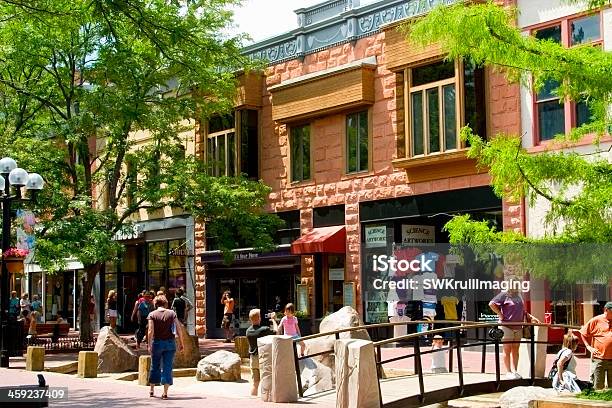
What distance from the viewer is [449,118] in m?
25.1

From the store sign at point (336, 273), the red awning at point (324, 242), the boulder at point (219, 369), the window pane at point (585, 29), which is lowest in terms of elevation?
the boulder at point (219, 369)

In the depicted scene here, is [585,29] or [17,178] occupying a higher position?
[585,29]

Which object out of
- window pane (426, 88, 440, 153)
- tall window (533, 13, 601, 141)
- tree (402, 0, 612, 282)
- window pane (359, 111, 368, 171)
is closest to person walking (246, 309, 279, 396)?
tree (402, 0, 612, 282)

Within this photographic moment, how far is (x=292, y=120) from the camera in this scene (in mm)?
30062

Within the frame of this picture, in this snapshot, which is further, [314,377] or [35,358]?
[35,358]

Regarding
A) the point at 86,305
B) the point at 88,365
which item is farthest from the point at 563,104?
the point at 86,305

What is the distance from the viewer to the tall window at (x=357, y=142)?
28078 mm

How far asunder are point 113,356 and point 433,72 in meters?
10.9

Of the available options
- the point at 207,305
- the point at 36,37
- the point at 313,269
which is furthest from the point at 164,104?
the point at 207,305

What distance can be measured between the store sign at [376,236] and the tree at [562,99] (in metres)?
13.7

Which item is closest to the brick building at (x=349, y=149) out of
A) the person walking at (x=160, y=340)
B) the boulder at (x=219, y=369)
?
the boulder at (x=219, y=369)

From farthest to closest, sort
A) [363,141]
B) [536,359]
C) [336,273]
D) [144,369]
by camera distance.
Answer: [336,273] → [363,141] → [144,369] → [536,359]

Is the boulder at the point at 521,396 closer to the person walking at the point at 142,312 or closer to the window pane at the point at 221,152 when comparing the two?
the person walking at the point at 142,312

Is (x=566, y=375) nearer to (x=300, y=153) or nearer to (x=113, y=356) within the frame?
(x=113, y=356)
